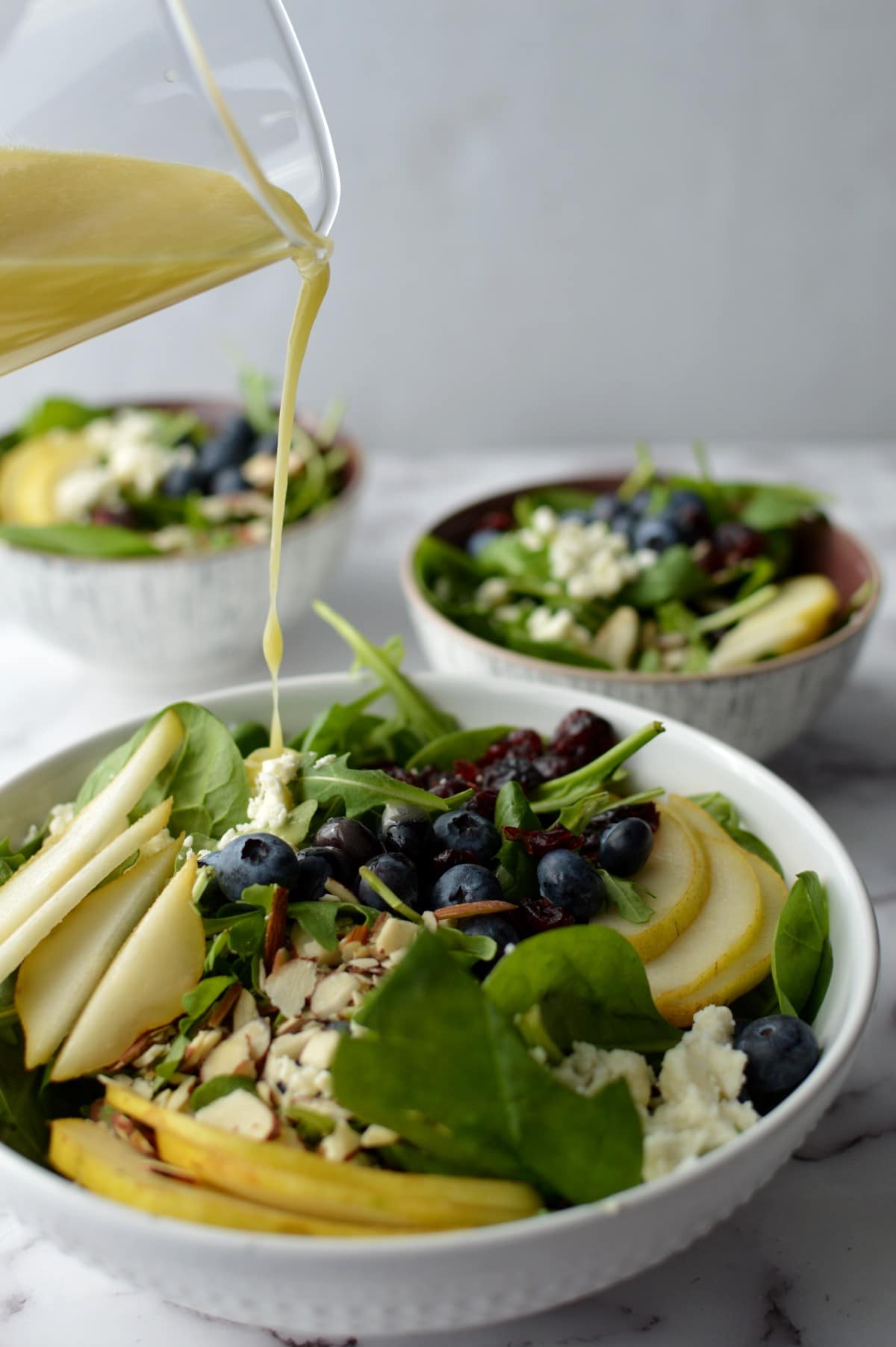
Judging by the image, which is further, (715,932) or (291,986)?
(715,932)

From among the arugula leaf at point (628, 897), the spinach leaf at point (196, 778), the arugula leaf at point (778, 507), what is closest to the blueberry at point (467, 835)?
the arugula leaf at point (628, 897)

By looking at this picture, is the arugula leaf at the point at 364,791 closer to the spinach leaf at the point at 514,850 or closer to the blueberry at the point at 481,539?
the spinach leaf at the point at 514,850

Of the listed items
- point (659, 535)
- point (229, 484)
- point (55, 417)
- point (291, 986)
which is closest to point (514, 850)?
point (291, 986)

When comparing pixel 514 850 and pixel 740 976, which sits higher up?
pixel 514 850

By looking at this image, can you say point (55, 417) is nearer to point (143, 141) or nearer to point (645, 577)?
point (645, 577)

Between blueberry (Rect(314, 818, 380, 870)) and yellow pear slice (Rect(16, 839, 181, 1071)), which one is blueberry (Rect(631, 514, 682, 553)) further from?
yellow pear slice (Rect(16, 839, 181, 1071))

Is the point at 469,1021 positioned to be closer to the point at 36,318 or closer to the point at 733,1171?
the point at 733,1171

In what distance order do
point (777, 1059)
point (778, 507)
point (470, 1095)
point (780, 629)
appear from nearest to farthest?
point (470, 1095), point (777, 1059), point (780, 629), point (778, 507)

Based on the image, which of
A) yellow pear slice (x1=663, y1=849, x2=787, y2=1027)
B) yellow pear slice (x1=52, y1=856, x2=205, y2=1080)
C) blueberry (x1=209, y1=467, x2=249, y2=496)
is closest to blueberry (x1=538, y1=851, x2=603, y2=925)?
yellow pear slice (x1=663, y1=849, x2=787, y2=1027)
